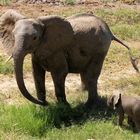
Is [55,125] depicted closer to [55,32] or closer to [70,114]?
[70,114]

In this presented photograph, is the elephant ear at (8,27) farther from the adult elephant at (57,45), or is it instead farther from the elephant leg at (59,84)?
the elephant leg at (59,84)

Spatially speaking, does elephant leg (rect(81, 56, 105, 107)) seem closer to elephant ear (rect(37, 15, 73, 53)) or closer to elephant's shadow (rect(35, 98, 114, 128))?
elephant's shadow (rect(35, 98, 114, 128))

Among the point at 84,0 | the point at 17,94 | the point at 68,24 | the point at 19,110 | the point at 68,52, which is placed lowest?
the point at 84,0

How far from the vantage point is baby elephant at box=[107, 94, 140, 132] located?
257 inches

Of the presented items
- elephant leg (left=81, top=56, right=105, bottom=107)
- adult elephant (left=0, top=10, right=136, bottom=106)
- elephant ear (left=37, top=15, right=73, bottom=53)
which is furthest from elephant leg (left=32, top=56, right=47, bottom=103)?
elephant leg (left=81, top=56, right=105, bottom=107)

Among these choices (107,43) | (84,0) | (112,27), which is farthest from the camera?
(84,0)

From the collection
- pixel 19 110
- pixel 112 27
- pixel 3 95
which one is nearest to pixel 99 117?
pixel 19 110

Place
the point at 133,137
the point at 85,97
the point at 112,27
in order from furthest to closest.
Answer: the point at 112,27, the point at 85,97, the point at 133,137

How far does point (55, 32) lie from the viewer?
22.7 feet

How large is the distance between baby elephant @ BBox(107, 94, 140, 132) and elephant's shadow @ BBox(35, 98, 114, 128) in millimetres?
392

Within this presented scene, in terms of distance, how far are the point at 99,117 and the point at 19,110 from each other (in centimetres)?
112

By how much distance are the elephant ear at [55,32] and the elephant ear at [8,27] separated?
0.37 m

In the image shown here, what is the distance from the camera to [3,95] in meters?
8.15

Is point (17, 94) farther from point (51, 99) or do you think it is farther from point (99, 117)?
point (99, 117)
